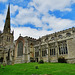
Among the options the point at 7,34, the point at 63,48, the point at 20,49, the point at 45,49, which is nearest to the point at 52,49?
the point at 45,49

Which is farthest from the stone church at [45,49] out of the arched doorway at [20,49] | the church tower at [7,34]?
the church tower at [7,34]

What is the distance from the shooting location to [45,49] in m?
→ 36.1

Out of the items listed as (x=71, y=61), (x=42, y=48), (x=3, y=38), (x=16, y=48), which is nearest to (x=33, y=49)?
(x=42, y=48)

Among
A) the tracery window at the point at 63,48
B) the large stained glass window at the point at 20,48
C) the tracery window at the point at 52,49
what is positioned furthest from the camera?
the large stained glass window at the point at 20,48

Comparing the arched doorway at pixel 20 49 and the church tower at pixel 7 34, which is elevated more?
the church tower at pixel 7 34

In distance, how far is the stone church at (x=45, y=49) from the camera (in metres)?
29.2

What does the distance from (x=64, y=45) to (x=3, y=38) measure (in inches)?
1973

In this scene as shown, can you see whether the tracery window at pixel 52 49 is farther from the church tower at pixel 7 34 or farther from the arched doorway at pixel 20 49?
the church tower at pixel 7 34

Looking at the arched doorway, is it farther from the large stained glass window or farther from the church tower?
the church tower

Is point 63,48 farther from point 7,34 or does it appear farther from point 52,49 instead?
point 7,34

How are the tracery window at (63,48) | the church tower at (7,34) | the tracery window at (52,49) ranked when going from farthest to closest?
the church tower at (7,34) → the tracery window at (52,49) → the tracery window at (63,48)

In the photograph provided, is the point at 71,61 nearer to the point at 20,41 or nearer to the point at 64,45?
the point at 64,45

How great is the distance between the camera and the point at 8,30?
2926 inches

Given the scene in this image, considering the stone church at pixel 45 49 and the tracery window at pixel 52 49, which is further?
the tracery window at pixel 52 49
